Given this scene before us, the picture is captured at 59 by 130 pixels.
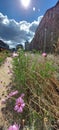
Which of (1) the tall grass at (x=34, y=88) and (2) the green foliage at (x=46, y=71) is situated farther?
(2) the green foliage at (x=46, y=71)

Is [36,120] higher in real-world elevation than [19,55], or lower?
lower

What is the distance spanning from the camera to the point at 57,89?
→ 4.52 metres

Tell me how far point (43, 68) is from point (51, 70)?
15cm

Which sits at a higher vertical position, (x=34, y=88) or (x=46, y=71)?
(x=46, y=71)

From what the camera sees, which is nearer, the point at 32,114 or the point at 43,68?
the point at 32,114

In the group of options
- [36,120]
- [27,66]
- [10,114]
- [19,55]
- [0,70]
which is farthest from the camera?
[0,70]

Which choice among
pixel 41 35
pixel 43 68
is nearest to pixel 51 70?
pixel 43 68

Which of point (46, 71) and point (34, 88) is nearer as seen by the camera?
point (34, 88)

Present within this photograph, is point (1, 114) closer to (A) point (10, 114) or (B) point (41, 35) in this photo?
(A) point (10, 114)

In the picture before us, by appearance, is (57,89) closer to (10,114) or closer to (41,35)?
(10,114)

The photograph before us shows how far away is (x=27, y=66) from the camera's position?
5.17m

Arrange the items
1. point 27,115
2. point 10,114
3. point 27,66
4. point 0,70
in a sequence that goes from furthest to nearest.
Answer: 1. point 0,70
2. point 27,66
3. point 10,114
4. point 27,115

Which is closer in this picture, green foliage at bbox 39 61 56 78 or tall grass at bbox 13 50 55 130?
tall grass at bbox 13 50 55 130

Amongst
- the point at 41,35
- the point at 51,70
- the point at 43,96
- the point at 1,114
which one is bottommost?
the point at 1,114
